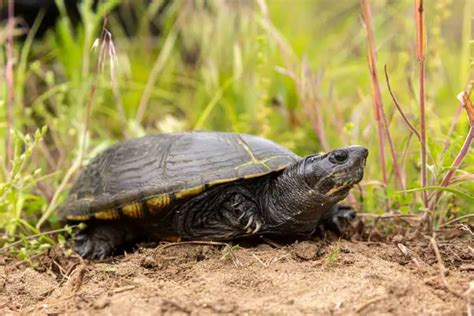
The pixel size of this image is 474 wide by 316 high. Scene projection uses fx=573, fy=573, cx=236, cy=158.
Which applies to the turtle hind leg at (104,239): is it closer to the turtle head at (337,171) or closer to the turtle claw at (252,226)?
the turtle claw at (252,226)

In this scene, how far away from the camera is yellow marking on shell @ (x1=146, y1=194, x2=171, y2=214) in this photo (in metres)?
A: 2.38

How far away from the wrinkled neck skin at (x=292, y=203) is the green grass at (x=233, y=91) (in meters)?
0.38

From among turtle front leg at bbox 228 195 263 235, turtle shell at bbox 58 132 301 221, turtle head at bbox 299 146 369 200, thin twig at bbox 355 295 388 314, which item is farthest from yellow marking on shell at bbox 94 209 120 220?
thin twig at bbox 355 295 388 314

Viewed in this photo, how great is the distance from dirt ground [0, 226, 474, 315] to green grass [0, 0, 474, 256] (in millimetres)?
338

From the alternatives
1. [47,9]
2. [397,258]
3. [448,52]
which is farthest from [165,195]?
[448,52]

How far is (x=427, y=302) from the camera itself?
166cm

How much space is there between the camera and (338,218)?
2.58m

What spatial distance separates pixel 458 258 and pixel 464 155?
0.40m

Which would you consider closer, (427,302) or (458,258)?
(427,302)

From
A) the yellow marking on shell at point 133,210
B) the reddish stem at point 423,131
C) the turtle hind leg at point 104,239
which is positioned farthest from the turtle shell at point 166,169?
the reddish stem at point 423,131

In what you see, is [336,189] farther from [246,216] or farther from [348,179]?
[246,216]

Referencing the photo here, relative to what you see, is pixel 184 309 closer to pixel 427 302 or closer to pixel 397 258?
pixel 427 302

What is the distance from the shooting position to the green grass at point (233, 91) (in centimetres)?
Answer: 289

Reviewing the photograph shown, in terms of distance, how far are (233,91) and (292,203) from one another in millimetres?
2281
